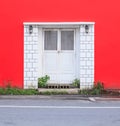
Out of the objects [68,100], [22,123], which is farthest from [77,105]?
[22,123]

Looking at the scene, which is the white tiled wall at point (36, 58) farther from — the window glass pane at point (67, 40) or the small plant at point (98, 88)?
the window glass pane at point (67, 40)

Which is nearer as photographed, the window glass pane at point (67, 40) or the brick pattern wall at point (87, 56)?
the brick pattern wall at point (87, 56)

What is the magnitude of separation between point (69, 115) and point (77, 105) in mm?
2462

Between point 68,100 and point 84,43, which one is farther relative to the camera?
point 84,43

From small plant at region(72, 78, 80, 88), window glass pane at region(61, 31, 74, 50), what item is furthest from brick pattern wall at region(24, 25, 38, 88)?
small plant at region(72, 78, 80, 88)

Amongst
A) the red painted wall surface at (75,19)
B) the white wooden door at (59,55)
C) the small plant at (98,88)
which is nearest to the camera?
the small plant at (98,88)

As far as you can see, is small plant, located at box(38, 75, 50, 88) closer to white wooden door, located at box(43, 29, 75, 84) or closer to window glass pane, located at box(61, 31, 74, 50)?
white wooden door, located at box(43, 29, 75, 84)

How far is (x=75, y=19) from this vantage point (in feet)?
60.7

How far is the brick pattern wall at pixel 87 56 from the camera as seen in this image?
1852cm

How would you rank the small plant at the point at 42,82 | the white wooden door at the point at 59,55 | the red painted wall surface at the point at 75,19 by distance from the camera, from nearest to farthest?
the red painted wall surface at the point at 75,19
the small plant at the point at 42,82
the white wooden door at the point at 59,55

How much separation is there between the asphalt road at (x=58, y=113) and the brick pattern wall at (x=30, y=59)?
1.93 m

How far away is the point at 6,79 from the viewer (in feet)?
61.0

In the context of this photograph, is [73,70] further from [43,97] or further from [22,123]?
[22,123]

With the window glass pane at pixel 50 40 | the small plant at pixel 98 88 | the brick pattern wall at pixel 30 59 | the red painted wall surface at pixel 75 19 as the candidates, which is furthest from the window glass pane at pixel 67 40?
the small plant at pixel 98 88
